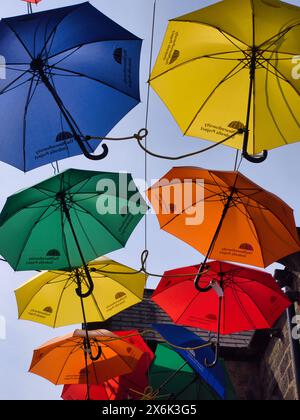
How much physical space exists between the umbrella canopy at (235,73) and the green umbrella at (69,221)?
1060mm

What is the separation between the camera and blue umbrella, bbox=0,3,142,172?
687 centimetres

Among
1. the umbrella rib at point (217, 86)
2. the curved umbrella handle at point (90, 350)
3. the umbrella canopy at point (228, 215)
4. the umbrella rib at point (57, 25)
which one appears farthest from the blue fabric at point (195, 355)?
the umbrella rib at point (57, 25)

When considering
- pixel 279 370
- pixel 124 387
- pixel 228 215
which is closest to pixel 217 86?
pixel 228 215

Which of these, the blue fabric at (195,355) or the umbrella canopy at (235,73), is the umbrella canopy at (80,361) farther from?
the umbrella canopy at (235,73)

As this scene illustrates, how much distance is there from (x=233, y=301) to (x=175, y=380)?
4.59 feet

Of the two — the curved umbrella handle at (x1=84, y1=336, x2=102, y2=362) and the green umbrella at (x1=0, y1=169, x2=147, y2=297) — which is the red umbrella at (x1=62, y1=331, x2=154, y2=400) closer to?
the curved umbrella handle at (x1=84, y1=336, x2=102, y2=362)

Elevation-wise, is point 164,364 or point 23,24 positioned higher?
point 23,24

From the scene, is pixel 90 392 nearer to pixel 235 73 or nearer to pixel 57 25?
pixel 235 73

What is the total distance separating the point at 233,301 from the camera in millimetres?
8852

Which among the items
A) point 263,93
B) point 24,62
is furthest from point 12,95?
point 263,93

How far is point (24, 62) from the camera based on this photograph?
22.5 ft
